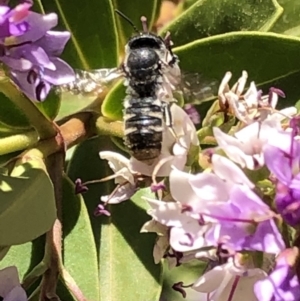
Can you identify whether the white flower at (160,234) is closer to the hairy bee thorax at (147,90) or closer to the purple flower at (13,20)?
the hairy bee thorax at (147,90)

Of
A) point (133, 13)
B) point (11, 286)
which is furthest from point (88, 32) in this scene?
point (11, 286)

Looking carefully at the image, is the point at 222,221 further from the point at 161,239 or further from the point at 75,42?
the point at 75,42

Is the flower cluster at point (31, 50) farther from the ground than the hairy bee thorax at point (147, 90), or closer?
farther from the ground

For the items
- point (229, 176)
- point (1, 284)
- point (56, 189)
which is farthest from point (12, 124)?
point (229, 176)

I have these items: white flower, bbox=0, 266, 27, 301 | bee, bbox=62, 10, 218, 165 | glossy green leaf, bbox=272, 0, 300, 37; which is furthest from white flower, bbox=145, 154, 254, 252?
glossy green leaf, bbox=272, 0, 300, 37

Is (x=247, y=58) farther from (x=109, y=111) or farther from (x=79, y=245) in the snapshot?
(x=79, y=245)

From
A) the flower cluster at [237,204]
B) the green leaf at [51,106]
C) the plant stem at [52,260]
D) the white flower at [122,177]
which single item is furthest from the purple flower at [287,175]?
the green leaf at [51,106]
